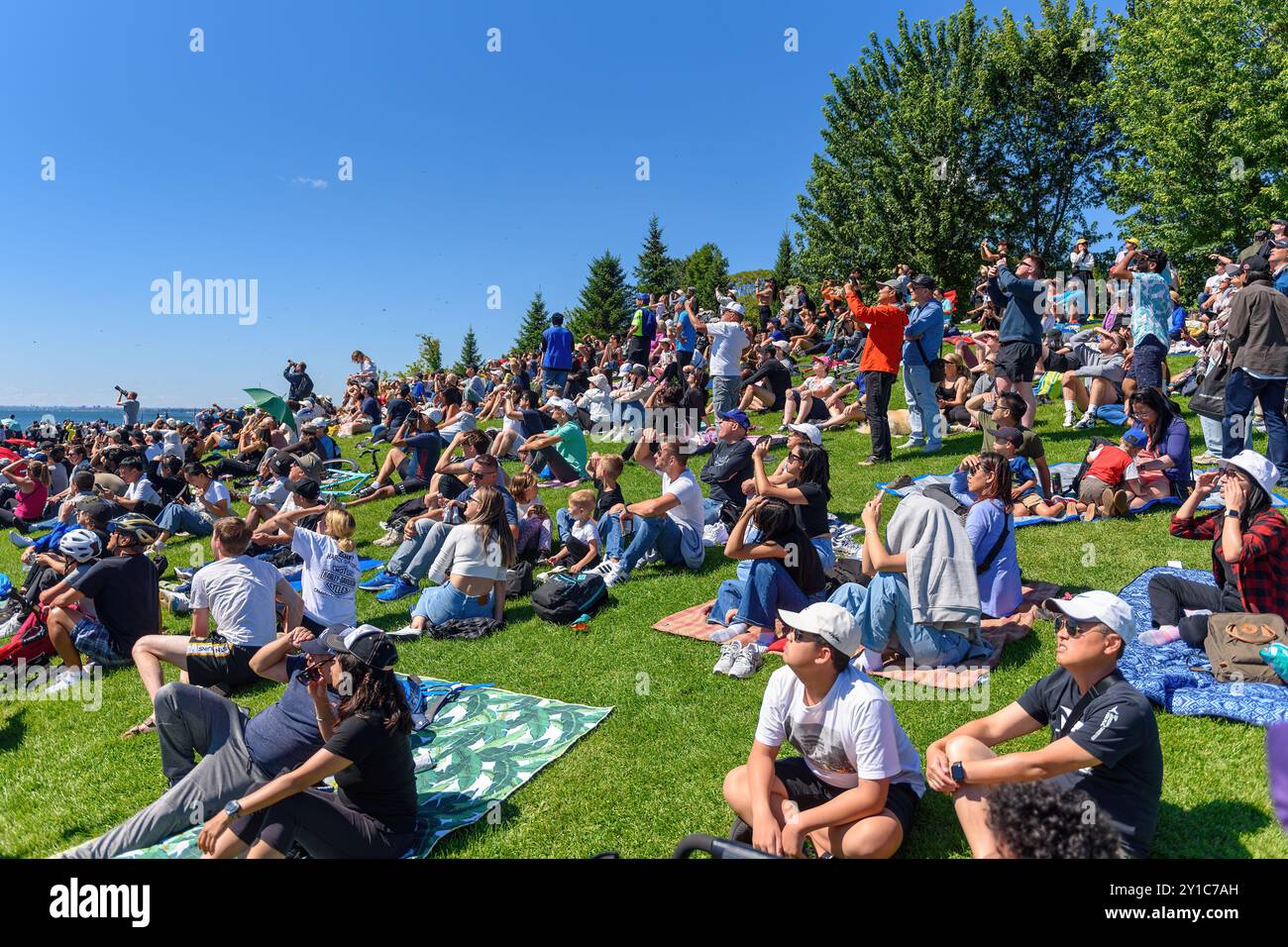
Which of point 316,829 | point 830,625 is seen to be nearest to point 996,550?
point 830,625

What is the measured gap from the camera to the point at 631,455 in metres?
15.1

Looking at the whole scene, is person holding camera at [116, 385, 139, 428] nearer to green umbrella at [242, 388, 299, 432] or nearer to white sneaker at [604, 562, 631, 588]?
green umbrella at [242, 388, 299, 432]

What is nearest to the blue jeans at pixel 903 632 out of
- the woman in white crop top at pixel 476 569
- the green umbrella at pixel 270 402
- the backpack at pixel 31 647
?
the woman in white crop top at pixel 476 569

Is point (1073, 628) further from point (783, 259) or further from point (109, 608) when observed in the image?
point (783, 259)

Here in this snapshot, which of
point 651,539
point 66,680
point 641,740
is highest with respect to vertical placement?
point 651,539

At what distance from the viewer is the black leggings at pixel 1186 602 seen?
18.6 feet

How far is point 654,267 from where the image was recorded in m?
58.9

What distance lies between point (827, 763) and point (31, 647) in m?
7.70

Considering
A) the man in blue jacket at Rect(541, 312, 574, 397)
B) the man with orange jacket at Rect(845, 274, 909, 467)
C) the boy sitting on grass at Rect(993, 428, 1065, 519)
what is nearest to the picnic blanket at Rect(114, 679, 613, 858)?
the boy sitting on grass at Rect(993, 428, 1065, 519)

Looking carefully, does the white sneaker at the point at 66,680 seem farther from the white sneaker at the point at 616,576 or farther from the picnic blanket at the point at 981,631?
the picnic blanket at the point at 981,631

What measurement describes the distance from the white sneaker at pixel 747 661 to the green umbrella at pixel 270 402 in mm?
14063
